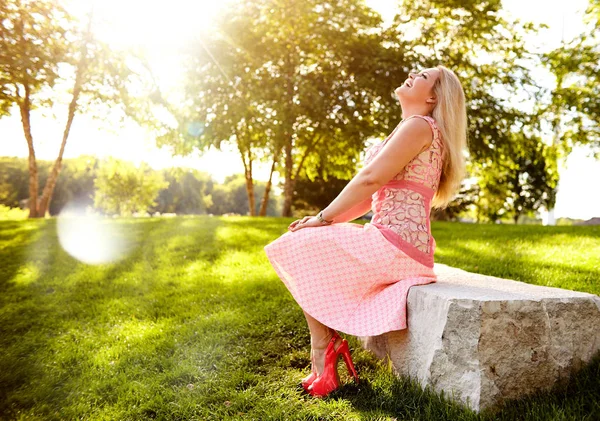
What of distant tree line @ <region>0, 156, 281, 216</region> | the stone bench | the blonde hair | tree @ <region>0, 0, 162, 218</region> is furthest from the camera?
distant tree line @ <region>0, 156, 281, 216</region>

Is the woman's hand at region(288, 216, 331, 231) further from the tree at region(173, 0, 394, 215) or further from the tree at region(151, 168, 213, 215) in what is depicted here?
the tree at region(151, 168, 213, 215)

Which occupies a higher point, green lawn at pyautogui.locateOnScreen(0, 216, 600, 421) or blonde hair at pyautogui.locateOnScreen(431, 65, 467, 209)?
blonde hair at pyautogui.locateOnScreen(431, 65, 467, 209)

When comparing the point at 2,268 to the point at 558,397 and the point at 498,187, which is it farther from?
the point at 498,187

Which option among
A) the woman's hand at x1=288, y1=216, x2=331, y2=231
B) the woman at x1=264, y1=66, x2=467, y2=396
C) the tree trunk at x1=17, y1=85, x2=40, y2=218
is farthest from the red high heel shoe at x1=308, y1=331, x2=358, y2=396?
the tree trunk at x1=17, y1=85, x2=40, y2=218

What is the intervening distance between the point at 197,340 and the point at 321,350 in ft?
6.01

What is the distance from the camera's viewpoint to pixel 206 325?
5.29m

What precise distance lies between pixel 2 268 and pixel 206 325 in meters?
5.69

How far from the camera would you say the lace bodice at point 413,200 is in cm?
357

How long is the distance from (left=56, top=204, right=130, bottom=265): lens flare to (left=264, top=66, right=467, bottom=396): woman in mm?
6636

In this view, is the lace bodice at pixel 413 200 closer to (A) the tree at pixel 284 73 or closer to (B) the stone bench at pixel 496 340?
(B) the stone bench at pixel 496 340

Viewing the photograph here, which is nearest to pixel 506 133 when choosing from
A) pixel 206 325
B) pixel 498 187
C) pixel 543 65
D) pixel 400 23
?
pixel 543 65

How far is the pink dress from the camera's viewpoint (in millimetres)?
3447

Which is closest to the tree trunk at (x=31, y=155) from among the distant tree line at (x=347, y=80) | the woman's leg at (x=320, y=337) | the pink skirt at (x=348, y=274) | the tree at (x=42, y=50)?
the distant tree line at (x=347, y=80)

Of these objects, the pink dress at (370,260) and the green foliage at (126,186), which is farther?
the green foliage at (126,186)
